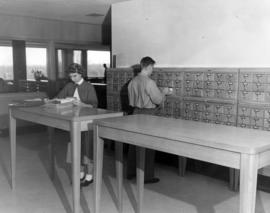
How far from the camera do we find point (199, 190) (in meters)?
4.14

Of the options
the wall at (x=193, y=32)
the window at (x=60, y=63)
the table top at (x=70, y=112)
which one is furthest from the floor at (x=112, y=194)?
the window at (x=60, y=63)

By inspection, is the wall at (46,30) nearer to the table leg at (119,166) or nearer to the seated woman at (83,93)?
the seated woman at (83,93)

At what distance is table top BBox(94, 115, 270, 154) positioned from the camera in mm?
2133

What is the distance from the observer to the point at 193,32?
186 inches

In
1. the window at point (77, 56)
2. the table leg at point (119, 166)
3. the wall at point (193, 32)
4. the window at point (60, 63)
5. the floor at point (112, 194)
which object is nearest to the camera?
the table leg at point (119, 166)

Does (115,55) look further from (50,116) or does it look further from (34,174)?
(50,116)

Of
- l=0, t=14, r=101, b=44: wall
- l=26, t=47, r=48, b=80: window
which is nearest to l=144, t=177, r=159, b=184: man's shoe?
l=0, t=14, r=101, b=44: wall

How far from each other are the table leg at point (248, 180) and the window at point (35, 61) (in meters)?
6.76

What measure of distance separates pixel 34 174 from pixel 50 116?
62.7 inches

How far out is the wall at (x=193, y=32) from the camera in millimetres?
4094

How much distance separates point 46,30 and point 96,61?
254 centimetres

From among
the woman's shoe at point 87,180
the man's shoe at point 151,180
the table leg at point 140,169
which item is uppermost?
the table leg at point 140,169

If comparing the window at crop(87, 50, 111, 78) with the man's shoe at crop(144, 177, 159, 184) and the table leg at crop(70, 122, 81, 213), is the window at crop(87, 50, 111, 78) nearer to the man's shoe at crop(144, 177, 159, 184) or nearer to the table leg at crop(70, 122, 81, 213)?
the man's shoe at crop(144, 177, 159, 184)

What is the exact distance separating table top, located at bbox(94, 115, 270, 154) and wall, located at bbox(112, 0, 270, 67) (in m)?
1.71
